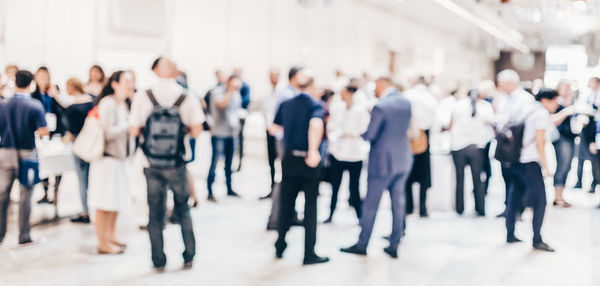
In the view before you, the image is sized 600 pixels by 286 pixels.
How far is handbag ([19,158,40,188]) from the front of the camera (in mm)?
4398

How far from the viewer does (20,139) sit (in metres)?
4.35

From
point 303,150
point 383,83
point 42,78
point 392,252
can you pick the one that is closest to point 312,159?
point 303,150

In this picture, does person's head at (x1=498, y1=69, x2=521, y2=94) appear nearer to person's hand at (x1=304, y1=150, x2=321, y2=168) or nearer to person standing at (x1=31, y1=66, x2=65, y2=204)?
person's hand at (x1=304, y1=150, x2=321, y2=168)

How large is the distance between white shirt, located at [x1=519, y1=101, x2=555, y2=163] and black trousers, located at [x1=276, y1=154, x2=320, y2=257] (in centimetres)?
173

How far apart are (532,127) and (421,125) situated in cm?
98

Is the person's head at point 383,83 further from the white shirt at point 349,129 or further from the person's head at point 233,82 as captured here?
the person's head at point 233,82

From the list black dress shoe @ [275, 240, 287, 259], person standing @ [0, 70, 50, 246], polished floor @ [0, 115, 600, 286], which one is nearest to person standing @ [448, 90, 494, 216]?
polished floor @ [0, 115, 600, 286]

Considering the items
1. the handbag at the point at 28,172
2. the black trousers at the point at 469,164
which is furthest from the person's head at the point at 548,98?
the handbag at the point at 28,172

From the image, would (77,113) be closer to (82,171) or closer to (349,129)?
(82,171)

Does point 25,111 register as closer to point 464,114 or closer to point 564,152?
point 464,114

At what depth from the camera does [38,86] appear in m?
5.45

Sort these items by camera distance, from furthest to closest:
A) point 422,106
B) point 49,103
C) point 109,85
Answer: point 49,103
point 422,106
point 109,85

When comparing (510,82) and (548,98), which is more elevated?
(510,82)

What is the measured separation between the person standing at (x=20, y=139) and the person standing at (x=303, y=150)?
5.88 feet
